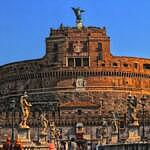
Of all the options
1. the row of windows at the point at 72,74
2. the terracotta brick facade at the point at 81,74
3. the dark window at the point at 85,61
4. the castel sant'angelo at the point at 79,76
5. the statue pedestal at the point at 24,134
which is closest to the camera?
the statue pedestal at the point at 24,134

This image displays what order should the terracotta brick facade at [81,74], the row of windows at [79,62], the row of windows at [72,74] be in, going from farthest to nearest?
the row of windows at [79,62] < the row of windows at [72,74] < the terracotta brick facade at [81,74]

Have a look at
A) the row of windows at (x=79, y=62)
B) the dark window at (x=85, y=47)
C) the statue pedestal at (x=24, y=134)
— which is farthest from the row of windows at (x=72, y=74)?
the statue pedestal at (x=24, y=134)

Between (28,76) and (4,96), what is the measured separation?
6.49 m

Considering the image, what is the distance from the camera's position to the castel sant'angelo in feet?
399

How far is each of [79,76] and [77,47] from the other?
5.72 meters

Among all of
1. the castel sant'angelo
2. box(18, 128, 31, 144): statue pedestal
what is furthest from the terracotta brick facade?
box(18, 128, 31, 144): statue pedestal

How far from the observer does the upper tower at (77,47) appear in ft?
413

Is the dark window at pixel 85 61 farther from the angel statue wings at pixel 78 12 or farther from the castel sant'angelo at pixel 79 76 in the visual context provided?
the angel statue wings at pixel 78 12

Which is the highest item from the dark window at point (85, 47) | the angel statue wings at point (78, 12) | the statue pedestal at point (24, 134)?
the angel statue wings at point (78, 12)

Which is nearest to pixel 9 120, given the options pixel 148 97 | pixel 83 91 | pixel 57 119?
pixel 57 119

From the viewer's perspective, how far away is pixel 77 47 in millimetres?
126062

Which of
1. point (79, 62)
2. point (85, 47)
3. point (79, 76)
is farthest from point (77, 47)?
point (79, 76)

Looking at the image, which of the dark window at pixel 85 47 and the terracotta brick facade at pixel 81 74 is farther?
the dark window at pixel 85 47

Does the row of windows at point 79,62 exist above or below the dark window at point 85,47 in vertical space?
below
